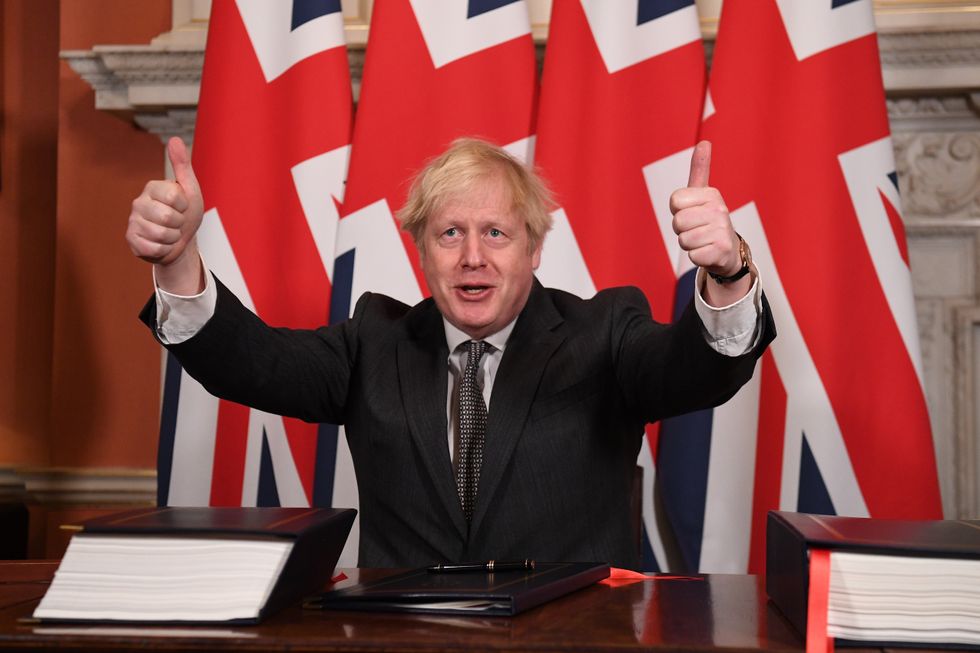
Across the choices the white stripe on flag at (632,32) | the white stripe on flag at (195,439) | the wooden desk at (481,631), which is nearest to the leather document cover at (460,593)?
the wooden desk at (481,631)

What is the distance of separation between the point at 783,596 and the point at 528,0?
81.7 inches

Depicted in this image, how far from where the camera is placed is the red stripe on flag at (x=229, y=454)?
93.0 inches

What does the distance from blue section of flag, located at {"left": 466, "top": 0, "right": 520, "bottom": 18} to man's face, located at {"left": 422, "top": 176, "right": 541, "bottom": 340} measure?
0.95 metres

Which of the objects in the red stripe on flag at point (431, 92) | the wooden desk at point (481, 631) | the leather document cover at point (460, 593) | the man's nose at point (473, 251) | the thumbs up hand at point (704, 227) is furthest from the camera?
the red stripe on flag at point (431, 92)

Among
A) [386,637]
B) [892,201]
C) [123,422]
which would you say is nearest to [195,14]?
[123,422]

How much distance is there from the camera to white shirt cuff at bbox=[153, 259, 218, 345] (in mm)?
1334

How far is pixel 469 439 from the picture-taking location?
1.51 meters

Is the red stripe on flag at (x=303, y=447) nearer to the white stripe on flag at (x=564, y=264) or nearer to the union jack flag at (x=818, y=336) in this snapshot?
the white stripe on flag at (x=564, y=264)

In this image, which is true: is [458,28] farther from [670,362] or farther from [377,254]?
[670,362]

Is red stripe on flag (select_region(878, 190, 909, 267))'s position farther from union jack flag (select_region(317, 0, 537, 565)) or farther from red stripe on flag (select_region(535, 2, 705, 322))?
union jack flag (select_region(317, 0, 537, 565))

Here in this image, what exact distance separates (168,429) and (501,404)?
3.87 ft

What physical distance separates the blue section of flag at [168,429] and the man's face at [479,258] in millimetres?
1024

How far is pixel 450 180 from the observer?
5.25 ft

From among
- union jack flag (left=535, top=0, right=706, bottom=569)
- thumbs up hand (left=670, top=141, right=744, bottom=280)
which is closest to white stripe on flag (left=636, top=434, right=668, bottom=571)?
union jack flag (left=535, top=0, right=706, bottom=569)
